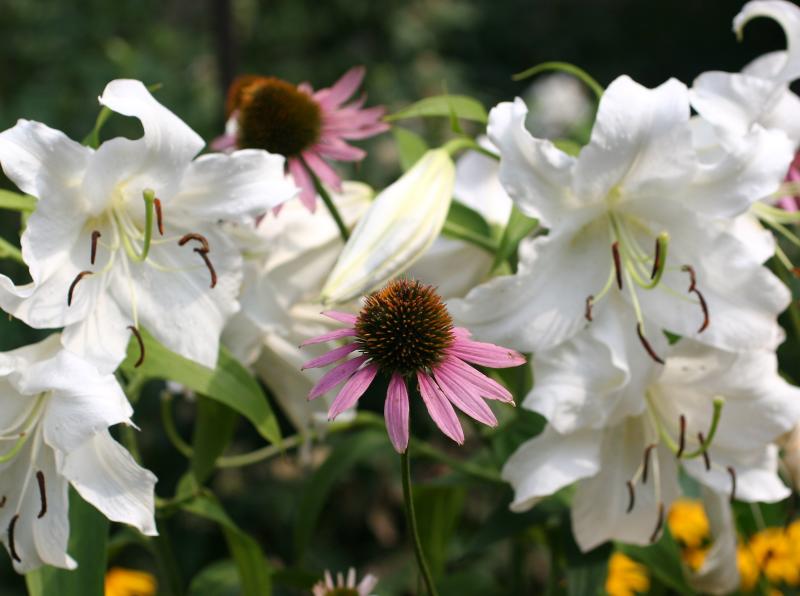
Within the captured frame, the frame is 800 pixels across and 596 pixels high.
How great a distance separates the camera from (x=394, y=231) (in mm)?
671

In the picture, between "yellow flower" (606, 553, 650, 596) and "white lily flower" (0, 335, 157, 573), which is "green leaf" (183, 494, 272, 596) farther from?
"yellow flower" (606, 553, 650, 596)

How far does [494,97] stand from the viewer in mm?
3111

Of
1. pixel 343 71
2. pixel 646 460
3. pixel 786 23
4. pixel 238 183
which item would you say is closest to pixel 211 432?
pixel 238 183

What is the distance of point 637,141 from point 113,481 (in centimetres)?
36

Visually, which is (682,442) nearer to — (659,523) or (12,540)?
(659,523)

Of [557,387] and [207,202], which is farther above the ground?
[207,202]

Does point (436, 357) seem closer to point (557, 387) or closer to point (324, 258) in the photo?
point (557, 387)

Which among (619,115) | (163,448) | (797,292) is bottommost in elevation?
(163,448)

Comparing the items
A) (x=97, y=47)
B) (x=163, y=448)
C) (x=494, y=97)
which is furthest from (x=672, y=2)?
(x=163, y=448)

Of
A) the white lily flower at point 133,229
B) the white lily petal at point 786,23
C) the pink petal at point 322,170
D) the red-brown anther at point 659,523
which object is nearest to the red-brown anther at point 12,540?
the white lily flower at point 133,229

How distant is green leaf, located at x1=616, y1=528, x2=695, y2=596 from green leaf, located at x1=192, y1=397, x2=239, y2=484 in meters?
0.31

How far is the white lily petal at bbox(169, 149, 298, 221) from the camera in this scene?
2.19 feet

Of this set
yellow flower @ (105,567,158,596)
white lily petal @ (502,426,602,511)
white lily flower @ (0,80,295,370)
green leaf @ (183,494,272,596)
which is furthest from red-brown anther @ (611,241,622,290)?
yellow flower @ (105,567,158,596)

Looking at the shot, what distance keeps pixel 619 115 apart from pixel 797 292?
0.81 ft
